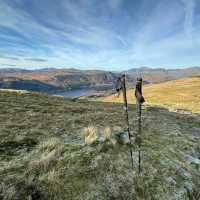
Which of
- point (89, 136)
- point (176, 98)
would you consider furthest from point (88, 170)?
point (176, 98)

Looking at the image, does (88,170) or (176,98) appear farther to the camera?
(176,98)

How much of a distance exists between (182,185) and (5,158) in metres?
6.06

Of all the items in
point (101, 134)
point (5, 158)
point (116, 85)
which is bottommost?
point (101, 134)

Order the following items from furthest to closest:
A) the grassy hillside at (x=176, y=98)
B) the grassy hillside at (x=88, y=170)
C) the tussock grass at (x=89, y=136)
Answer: the grassy hillside at (x=176, y=98), the tussock grass at (x=89, y=136), the grassy hillside at (x=88, y=170)

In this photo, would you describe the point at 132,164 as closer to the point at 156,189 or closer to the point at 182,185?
the point at 156,189

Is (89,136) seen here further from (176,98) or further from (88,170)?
(176,98)

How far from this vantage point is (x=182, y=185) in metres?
5.97

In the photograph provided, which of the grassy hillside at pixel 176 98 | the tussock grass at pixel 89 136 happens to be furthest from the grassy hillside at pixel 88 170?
the grassy hillside at pixel 176 98

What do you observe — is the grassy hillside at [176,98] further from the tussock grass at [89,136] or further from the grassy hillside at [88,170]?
the grassy hillside at [88,170]

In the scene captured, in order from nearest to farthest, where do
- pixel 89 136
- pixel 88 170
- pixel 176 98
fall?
pixel 88 170
pixel 89 136
pixel 176 98

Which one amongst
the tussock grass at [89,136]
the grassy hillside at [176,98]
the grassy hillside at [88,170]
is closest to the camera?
the grassy hillside at [88,170]

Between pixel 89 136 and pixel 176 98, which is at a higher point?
pixel 89 136

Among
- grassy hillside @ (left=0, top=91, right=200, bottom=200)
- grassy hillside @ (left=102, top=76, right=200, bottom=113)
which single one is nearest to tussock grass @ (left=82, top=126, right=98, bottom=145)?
grassy hillside @ (left=0, top=91, right=200, bottom=200)

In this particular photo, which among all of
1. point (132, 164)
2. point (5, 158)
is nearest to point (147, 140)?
point (132, 164)
